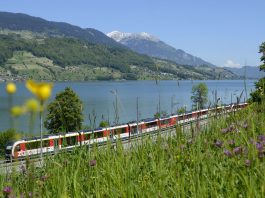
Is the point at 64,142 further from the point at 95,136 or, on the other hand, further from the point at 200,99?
the point at 200,99

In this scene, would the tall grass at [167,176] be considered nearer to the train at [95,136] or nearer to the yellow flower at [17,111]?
the train at [95,136]

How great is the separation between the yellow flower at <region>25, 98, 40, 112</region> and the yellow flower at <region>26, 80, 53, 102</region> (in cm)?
2

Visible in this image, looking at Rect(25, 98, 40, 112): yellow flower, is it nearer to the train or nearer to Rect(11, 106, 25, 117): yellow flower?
Rect(11, 106, 25, 117): yellow flower

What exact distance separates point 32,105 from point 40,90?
0.05 meters

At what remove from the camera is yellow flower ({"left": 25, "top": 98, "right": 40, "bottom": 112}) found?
3.82ft

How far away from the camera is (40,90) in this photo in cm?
116

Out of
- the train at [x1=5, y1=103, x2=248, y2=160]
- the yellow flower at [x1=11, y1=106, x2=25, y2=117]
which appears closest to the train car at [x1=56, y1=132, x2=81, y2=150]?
the train at [x1=5, y1=103, x2=248, y2=160]

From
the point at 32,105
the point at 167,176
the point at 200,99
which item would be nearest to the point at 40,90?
the point at 32,105

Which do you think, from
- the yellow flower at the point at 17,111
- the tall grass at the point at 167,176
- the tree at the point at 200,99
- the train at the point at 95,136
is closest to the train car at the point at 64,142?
the train at the point at 95,136

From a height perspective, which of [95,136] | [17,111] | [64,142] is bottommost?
[95,136]

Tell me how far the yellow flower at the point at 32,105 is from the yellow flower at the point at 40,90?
22 mm

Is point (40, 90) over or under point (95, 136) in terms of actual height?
over

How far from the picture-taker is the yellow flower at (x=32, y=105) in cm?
116

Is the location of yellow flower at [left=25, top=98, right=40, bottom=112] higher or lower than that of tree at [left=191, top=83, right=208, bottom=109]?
higher
